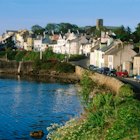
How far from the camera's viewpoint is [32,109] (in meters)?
53.2

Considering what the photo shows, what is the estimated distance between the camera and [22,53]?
155750 mm

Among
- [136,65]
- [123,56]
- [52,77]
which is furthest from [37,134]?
[52,77]

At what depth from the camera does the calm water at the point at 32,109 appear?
40.2 metres

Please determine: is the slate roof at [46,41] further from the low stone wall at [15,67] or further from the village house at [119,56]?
the village house at [119,56]

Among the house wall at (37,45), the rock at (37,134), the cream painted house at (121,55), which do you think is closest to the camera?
the rock at (37,134)

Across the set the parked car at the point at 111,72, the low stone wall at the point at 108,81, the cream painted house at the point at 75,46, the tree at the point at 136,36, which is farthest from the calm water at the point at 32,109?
the cream painted house at the point at 75,46

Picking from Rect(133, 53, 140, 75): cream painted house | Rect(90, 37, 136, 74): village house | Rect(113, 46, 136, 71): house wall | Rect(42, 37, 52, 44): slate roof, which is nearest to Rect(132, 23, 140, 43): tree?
Rect(90, 37, 136, 74): village house

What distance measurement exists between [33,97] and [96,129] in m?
47.0

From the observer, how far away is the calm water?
132 feet

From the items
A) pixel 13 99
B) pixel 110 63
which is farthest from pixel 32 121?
pixel 110 63

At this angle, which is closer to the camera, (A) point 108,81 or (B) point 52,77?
(A) point 108,81

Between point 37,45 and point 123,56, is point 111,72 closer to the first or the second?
point 123,56

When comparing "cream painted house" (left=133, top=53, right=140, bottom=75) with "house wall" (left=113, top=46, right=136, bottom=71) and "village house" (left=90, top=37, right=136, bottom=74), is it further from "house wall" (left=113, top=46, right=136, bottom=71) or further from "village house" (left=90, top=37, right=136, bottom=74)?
"house wall" (left=113, top=46, right=136, bottom=71)

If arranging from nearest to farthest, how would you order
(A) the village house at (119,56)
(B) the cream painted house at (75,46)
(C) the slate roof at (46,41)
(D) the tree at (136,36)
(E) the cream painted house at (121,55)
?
(A) the village house at (119,56), (E) the cream painted house at (121,55), (D) the tree at (136,36), (B) the cream painted house at (75,46), (C) the slate roof at (46,41)
